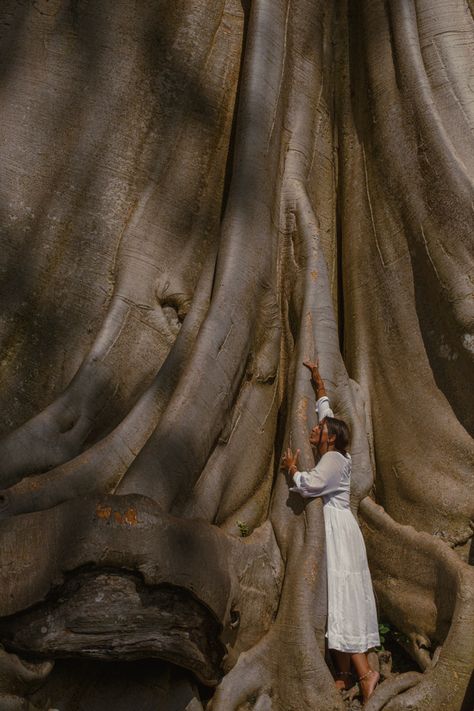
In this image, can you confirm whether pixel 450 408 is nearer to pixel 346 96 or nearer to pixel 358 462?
pixel 358 462

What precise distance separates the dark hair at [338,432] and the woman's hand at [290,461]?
0.60 feet

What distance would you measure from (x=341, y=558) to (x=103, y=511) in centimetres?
121

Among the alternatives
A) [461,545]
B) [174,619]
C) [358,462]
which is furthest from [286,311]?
[174,619]

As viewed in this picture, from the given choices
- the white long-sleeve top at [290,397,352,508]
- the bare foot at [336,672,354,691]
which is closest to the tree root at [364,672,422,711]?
the bare foot at [336,672,354,691]

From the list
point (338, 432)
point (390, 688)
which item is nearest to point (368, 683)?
point (390, 688)

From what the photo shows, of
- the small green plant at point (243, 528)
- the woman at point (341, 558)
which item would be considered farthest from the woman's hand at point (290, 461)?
the small green plant at point (243, 528)

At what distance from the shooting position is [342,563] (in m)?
3.76

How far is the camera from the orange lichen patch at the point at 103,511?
3029 mm

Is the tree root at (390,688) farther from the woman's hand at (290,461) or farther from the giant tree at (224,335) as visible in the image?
the woman's hand at (290,461)

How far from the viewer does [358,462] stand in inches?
163

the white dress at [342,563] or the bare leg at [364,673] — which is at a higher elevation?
the white dress at [342,563]

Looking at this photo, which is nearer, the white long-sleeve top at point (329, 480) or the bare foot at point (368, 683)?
the bare foot at point (368, 683)

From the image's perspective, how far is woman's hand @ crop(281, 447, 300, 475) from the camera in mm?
3881

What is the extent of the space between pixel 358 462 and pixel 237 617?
1015 millimetres
